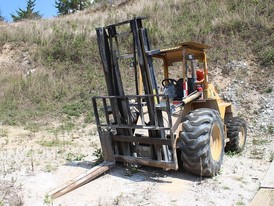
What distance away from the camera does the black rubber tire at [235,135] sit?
8.38 m

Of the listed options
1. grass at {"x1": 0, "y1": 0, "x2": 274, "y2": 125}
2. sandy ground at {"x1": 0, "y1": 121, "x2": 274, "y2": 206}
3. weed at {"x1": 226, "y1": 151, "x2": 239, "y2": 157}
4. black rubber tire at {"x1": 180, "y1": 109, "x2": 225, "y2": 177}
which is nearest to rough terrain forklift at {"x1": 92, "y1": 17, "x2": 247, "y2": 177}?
black rubber tire at {"x1": 180, "y1": 109, "x2": 225, "y2": 177}

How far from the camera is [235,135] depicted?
836cm

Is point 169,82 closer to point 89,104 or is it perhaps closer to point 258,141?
point 258,141

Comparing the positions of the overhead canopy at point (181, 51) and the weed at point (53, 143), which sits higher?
the overhead canopy at point (181, 51)

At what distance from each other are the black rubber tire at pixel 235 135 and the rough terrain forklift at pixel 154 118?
1.13 metres

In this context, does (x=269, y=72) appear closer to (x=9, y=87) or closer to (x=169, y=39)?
(x=169, y=39)

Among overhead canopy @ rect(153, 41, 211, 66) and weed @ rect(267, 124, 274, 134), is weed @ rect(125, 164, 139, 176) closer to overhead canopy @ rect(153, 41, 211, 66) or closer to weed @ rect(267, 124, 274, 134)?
overhead canopy @ rect(153, 41, 211, 66)

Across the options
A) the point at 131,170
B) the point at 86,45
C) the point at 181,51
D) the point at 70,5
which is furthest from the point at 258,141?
the point at 70,5

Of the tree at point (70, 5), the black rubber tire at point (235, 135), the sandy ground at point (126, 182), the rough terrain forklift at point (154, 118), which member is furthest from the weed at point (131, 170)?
the tree at point (70, 5)

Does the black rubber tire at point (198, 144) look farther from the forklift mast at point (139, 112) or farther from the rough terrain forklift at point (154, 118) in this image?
the forklift mast at point (139, 112)

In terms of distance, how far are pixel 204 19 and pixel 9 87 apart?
10.3m

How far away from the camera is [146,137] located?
6418 millimetres

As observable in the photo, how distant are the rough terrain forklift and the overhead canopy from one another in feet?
0.07

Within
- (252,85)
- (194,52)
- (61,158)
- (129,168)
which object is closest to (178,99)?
(194,52)
